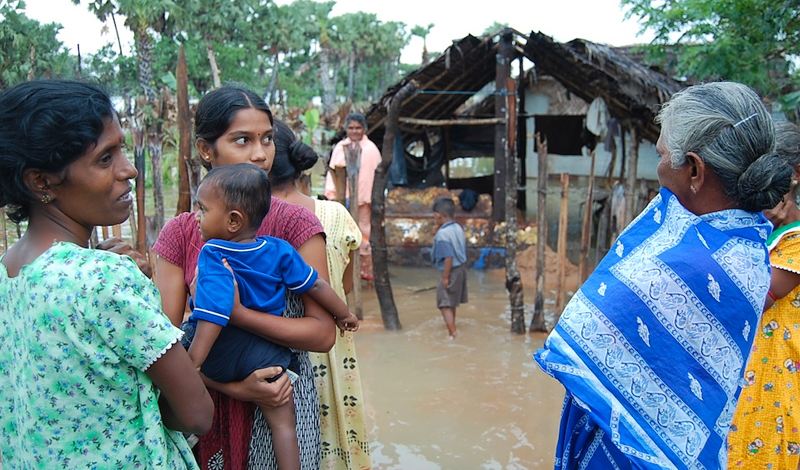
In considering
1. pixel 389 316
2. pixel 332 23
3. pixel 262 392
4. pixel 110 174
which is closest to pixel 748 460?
pixel 262 392

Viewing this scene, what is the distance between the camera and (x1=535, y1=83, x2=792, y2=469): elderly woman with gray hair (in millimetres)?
1538

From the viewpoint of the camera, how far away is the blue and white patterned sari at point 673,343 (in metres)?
1.54

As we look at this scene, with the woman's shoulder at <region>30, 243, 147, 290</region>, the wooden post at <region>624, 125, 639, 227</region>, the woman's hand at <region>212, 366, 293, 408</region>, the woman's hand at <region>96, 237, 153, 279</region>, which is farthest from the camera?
the wooden post at <region>624, 125, 639, 227</region>

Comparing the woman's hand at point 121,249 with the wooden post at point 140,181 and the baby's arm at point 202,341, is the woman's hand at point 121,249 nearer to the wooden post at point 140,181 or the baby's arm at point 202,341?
the baby's arm at point 202,341

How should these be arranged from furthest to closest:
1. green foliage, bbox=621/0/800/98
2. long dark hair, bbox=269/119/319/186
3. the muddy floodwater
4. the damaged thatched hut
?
1. the damaged thatched hut
2. green foliage, bbox=621/0/800/98
3. the muddy floodwater
4. long dark hair, bbox=269/119/319/186

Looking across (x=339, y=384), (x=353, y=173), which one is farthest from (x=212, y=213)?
(x=353, y=173)

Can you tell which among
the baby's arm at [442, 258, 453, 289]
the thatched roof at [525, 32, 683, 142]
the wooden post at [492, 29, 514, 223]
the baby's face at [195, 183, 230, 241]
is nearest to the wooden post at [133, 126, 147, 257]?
the baby's face at [195, 183, 230, 241]

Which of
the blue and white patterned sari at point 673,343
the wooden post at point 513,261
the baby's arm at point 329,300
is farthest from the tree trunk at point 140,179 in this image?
the wooden post at point 513,261

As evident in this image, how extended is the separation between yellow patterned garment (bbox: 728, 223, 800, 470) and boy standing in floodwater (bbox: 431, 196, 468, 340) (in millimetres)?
3970

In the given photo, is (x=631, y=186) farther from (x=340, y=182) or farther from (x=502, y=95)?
(x=340, y=182)

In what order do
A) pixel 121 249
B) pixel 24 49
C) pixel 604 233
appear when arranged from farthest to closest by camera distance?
pixel 24 49 < pixel 604 233 < pixel 121 249

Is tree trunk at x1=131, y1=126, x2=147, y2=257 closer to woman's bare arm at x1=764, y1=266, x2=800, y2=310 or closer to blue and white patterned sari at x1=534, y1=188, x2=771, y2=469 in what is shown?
blue and white patterned sari at x1=534, y1=188, x2=771, y2=469

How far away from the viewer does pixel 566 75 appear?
24.5ft

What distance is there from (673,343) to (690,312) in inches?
3.5
